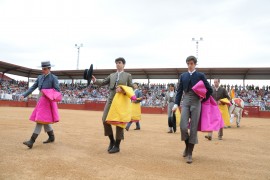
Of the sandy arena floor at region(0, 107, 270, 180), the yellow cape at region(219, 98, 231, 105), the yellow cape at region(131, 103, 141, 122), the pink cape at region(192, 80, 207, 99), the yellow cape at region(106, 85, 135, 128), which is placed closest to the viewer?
the sandy arena floor at region(0, 107, 270, 180)

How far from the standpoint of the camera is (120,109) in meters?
5.05

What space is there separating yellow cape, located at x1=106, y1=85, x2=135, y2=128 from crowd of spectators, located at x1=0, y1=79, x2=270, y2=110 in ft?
65.7

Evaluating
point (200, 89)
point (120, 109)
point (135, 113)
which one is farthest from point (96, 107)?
point (200, 89)

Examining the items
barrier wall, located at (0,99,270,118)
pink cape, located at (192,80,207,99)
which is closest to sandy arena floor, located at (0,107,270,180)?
pink cape, located at (192,80,207,99)

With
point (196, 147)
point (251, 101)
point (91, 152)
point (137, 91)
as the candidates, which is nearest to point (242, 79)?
point (251, 101)

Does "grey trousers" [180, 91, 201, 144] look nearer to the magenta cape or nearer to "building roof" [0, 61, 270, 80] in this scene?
the magenta cape

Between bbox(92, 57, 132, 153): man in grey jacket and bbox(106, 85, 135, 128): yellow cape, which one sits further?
bbox(92, 57, 132, 153): man in grey jacket

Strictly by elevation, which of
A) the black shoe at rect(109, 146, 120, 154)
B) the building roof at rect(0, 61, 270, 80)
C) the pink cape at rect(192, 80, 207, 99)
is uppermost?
the building roof at rect(0, 61, 270, 80)

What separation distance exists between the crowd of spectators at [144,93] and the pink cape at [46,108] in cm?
2029

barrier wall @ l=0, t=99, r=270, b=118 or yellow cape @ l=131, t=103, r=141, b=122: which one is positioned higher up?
yellow cape @ l=131, t=103, r=141, b=122

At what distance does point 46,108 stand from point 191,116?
2804mm

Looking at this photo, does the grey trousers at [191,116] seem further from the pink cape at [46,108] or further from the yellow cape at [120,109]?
the pink cape at [46,108]

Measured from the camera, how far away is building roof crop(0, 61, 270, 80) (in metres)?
28.7

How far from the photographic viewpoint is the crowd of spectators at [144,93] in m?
26.1
